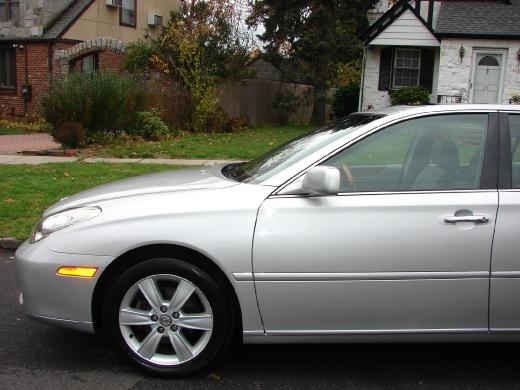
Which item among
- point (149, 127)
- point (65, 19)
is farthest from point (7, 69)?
point (149, 127)

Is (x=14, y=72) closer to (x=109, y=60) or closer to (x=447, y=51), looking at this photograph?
(x=109, y=60)

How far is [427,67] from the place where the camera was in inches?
844

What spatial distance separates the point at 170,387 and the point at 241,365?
502mm

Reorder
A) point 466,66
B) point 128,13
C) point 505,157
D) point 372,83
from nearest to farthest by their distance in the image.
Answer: point 505,157 → point 466,66 → point 372,83 → point 128,13

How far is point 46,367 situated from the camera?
3.57m

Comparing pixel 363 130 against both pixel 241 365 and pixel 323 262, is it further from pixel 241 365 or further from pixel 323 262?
pixel 241 365

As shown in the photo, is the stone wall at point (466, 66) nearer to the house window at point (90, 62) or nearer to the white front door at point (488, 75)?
the white front door at point (488, 75)

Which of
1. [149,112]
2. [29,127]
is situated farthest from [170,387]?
[29,127]

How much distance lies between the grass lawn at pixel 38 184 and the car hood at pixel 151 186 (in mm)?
2641

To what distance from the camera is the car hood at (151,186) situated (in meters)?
3.63

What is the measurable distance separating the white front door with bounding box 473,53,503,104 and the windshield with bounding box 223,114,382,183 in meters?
17.2

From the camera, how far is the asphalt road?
3395mm

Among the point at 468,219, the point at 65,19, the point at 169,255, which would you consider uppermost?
the point at 65,19

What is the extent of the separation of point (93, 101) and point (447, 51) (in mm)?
11884
